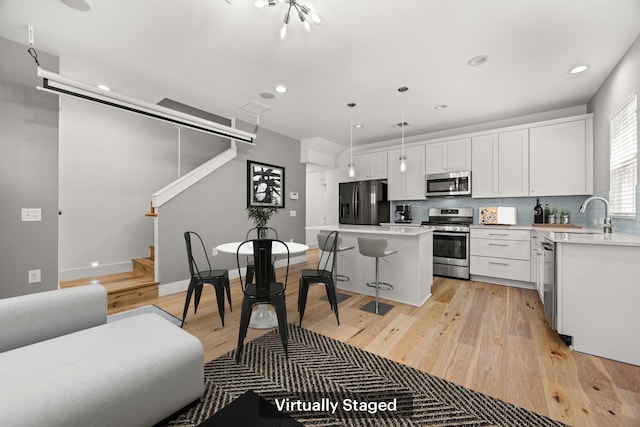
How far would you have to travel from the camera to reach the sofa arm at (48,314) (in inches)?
59.4

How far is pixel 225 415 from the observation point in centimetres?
124

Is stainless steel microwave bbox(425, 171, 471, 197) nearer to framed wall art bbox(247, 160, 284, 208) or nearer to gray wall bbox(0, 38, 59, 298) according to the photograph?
framed wall art bbox(247, 160, 284, 208)

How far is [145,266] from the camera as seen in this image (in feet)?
12.7

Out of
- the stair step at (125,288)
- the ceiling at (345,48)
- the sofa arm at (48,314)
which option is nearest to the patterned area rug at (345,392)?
the sofa arm at (48,314)

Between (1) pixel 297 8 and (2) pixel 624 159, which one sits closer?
(1) pixel 297 8

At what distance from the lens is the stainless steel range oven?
4.43m

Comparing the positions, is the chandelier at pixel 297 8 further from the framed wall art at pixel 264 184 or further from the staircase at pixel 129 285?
the staircase at pixel 129 285

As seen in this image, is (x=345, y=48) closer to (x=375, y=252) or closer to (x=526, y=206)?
(x=375, y=252)

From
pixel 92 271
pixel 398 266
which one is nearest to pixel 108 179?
pixel 92 271

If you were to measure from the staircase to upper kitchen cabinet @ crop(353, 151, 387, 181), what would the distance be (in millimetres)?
4343

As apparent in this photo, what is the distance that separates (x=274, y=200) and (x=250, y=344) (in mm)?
3324

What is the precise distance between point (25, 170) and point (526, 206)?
21.5 feet

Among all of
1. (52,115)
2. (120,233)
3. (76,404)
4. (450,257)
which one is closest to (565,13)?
(450,257)

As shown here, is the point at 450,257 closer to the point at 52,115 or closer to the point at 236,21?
the point at 236,21
